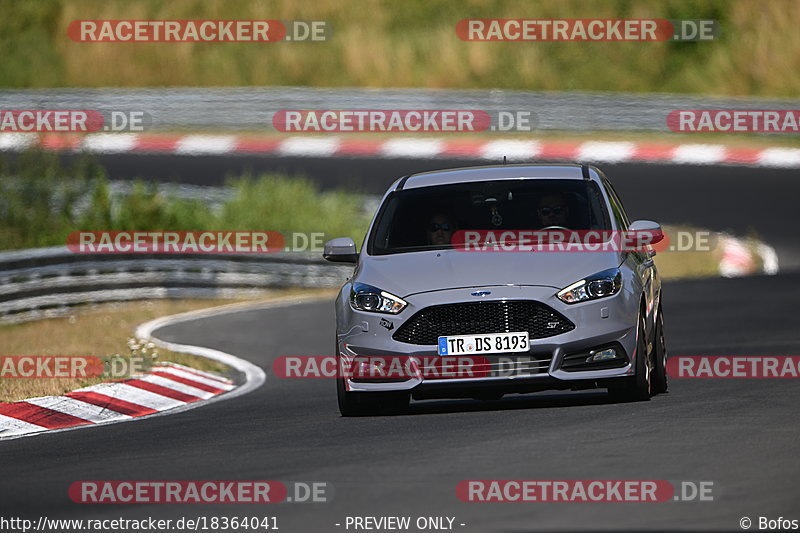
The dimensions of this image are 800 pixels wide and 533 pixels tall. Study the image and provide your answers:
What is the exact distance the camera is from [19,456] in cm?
1038

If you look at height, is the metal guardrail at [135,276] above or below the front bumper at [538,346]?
above

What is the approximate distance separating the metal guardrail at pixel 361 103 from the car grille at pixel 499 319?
70.1 feet

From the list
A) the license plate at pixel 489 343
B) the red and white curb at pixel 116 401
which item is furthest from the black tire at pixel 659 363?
the red and white curb at pixel 116 401

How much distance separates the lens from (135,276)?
21.3m

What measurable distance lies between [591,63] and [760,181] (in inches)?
407

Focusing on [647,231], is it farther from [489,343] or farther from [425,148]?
[425,148]

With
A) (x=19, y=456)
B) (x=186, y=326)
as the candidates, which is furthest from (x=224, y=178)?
(x=19, y=456)

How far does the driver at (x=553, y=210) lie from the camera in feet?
39.2

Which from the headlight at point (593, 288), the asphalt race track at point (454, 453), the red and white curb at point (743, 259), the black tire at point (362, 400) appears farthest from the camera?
the red and white curb at point (743, 259)

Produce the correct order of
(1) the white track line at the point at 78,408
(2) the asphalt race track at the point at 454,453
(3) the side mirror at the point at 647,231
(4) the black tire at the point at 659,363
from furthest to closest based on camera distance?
1. (1) the white track line at the point at 78,408
2. (4) the black tire at the point at 659,363
3. (3) the side mirror at the point at 647,231
4. (2) the asphalt race track at the point at 454,453

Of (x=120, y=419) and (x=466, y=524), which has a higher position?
(x=120, y=419)

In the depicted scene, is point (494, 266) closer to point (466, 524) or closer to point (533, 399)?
point (533, 399)

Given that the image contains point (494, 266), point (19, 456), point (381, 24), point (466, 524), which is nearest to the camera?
point (466, 524)

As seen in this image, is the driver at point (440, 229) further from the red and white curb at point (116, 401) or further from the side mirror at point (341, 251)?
the red and white curb at point (116, 401)
